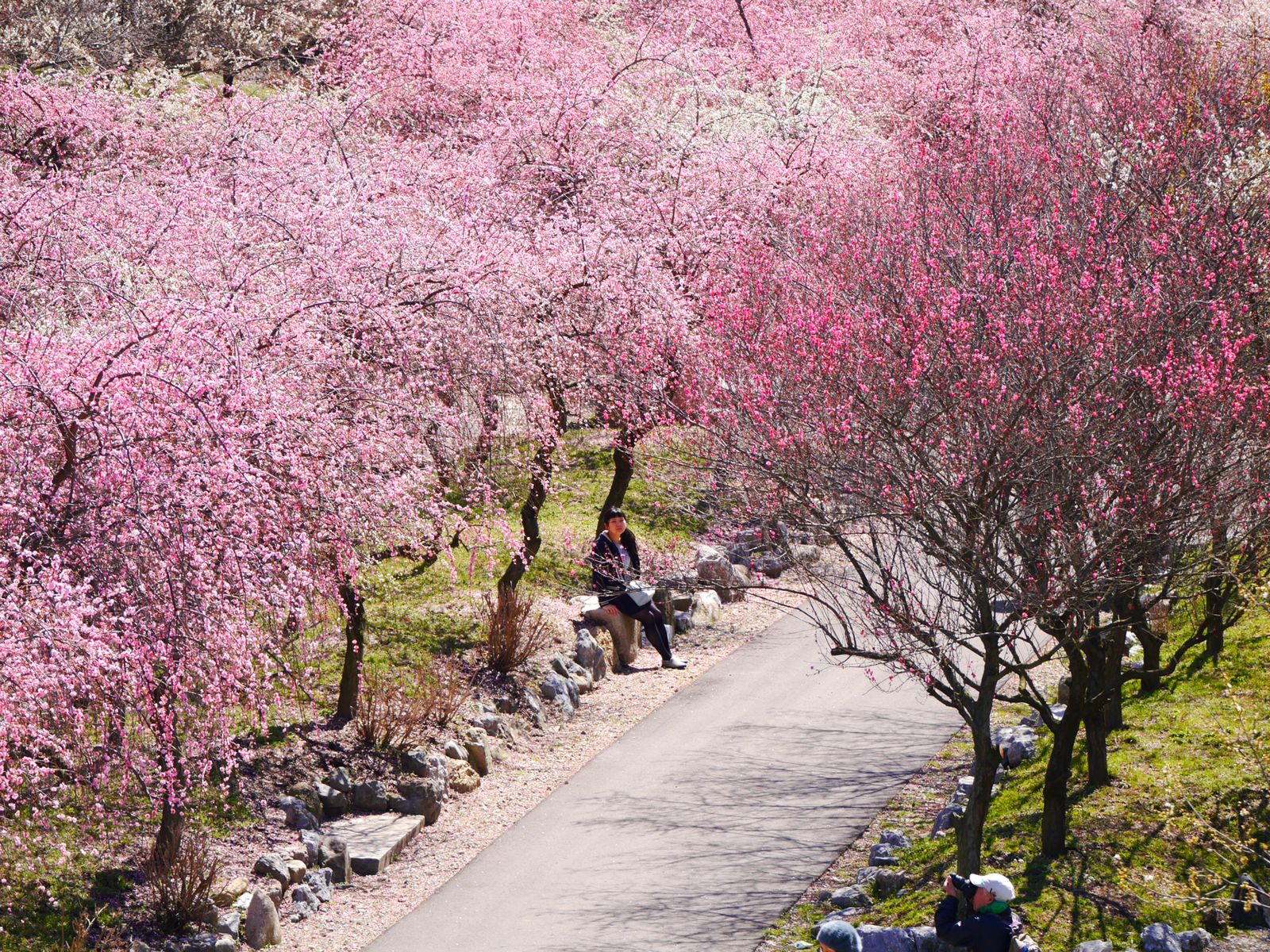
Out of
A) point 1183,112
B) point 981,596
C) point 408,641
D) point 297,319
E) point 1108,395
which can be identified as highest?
point 1183,112

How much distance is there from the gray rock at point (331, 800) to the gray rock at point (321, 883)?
96 centimetres

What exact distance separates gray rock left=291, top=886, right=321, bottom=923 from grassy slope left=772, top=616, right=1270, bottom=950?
10.4 feet

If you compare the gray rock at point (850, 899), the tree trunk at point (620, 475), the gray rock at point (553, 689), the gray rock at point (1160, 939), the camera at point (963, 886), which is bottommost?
the gray rock at point (850, 899)

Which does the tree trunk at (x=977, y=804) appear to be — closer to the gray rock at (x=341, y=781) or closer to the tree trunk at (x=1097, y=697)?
the tree trunk at (x=1097, y=697)

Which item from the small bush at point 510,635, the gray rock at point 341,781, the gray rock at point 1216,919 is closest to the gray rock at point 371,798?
the gray rock at point 341,781

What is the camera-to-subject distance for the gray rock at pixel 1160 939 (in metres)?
7.51

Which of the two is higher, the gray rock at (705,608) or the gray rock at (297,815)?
the gray rock at (705,608)

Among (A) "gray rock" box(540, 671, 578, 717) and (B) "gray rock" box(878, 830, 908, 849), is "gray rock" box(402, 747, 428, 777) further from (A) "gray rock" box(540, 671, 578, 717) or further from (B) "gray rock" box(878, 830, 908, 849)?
(B) "gray rock" box(878, 830, 908, 849)

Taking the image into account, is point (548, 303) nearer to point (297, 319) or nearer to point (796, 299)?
point (796, 299)

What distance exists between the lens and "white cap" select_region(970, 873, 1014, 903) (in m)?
6.21

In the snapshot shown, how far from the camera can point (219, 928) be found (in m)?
8.07

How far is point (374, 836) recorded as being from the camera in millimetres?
9727

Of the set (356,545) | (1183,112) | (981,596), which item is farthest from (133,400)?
(1183,112)

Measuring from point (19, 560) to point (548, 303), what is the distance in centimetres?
756
